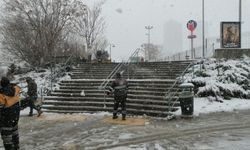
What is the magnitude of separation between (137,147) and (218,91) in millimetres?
8323

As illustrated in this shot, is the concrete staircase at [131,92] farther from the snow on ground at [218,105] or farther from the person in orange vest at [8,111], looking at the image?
the person in orange vest at [8,111]

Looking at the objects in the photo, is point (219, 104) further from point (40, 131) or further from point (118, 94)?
point (40, 131)

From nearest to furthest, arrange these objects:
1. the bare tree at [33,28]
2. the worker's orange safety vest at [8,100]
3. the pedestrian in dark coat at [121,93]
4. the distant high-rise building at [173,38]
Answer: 1. the worker's orange safety vest at [8,100]
2. the pedestrian in dark coat at [121,93]
3. the bare tree at [33,28]
4. the distant high-rise building at [173,38]

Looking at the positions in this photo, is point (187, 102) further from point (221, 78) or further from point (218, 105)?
point (221, 78)

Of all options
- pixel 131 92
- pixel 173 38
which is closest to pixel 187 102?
pixel 131 92

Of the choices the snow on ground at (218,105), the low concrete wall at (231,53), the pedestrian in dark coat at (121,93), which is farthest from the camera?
the low concrete wall at (231,53)

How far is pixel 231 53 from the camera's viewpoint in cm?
2016

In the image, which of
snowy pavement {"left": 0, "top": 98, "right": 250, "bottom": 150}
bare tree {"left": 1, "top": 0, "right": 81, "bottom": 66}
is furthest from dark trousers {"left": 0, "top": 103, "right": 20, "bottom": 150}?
bare tree {"left": 1, "top": 0, "right": 81, "bottom": 66}

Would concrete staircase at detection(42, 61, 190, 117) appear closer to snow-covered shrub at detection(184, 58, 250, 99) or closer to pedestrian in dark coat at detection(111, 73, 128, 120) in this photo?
snow-covered shrub at detection(184, 58, 250, 99)

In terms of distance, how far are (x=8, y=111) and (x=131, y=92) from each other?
9.03 metres

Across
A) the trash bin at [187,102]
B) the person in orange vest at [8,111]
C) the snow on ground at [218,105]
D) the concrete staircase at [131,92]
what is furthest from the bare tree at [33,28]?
the person in orange vest at [8,111]

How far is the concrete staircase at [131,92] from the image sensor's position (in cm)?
1533

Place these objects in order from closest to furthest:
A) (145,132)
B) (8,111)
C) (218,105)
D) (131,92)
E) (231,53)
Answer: (8,111) < (145,132) < (218,105) < (131,92) < (231,53)

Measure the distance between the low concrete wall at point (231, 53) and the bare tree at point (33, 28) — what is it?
497 inches
